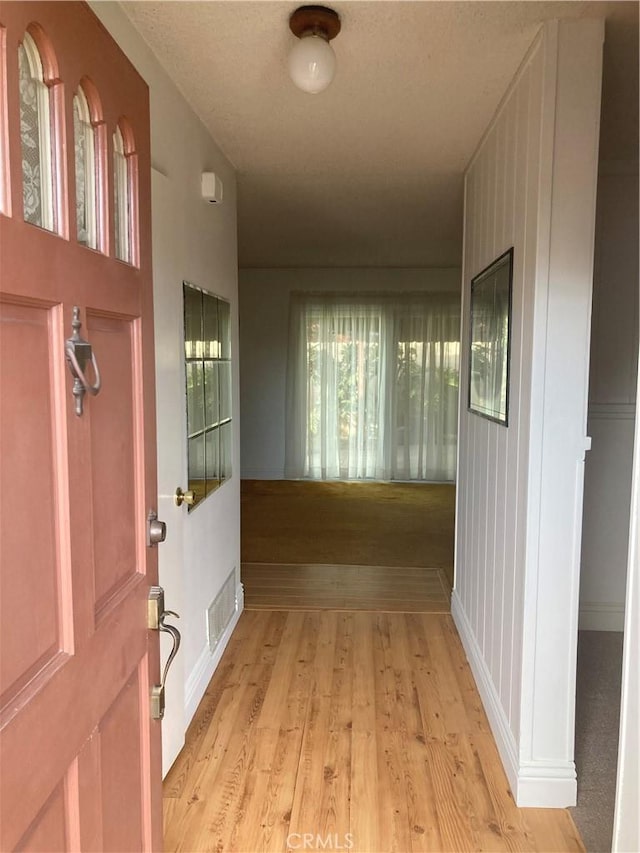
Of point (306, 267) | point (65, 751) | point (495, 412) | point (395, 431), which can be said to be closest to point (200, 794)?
point (65, 751)

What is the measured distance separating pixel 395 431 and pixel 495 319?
15.2 ft

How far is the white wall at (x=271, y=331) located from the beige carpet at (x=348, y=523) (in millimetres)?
425

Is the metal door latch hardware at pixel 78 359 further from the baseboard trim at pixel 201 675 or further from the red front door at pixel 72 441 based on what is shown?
the baseboard trim at pixel 201 675

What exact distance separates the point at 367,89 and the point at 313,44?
517 millimetres

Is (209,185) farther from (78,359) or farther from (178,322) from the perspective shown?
(78,359)

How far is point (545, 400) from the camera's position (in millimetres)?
1831

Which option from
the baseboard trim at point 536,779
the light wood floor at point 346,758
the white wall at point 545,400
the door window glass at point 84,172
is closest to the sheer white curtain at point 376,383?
the light wood floor at point 346,758

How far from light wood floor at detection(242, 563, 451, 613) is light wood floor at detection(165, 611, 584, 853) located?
37cm

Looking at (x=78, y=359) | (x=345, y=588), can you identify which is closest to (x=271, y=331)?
(x=345, y=588)

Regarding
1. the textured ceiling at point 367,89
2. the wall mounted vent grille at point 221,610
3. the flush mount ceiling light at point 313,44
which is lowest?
the wall mounted vent grille at point 221,610

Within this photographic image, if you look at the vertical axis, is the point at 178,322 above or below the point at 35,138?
below

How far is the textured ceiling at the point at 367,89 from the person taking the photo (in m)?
1.67

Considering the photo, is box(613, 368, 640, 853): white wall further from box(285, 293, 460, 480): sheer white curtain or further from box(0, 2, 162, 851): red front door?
box(285, 293, 460, 480): sheer white curtain

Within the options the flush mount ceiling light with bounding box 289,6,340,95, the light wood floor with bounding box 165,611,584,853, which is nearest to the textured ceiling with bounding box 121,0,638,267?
the flush mount ceiling light with bounding box 289,6,340,95
